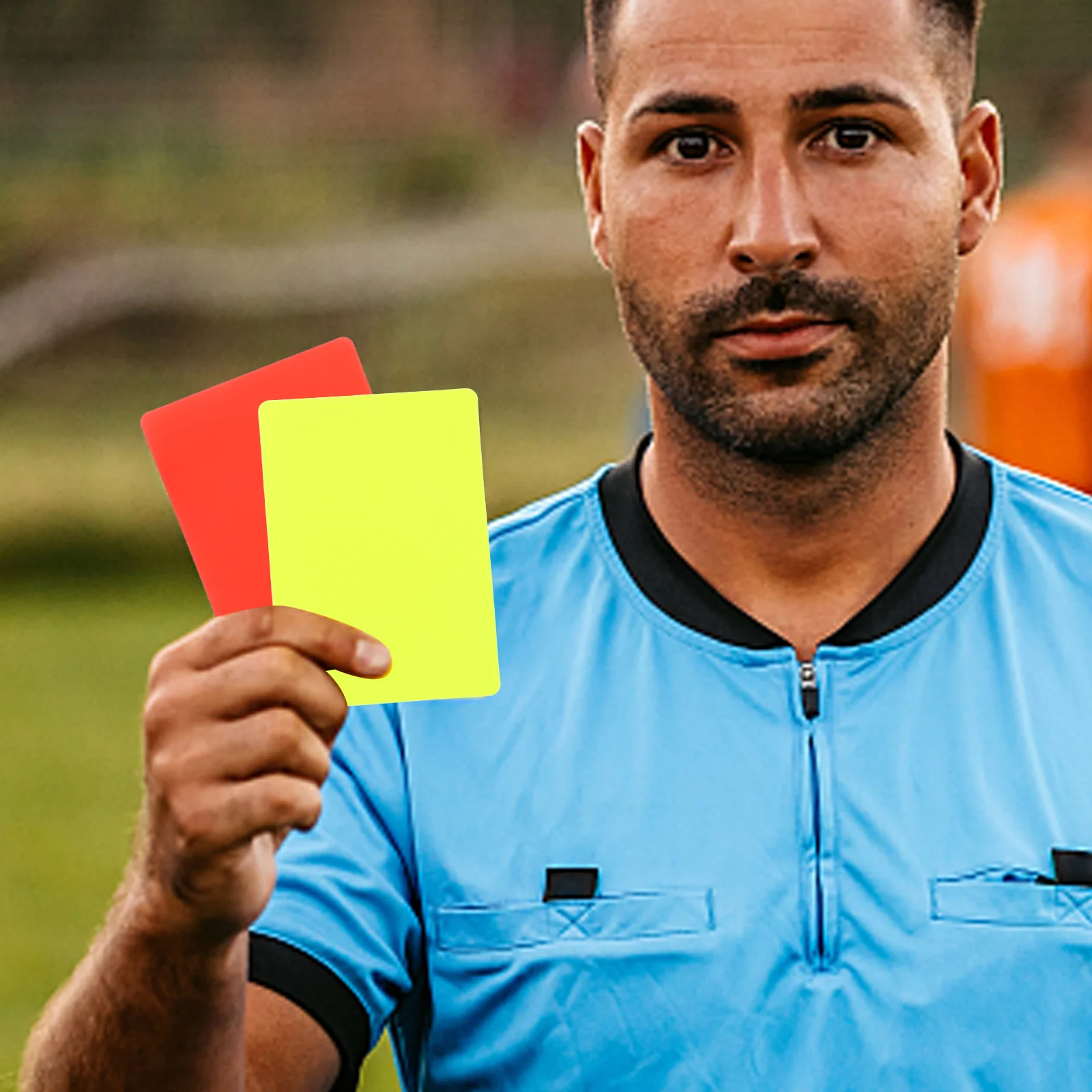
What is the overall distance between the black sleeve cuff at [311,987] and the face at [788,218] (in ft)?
2.22

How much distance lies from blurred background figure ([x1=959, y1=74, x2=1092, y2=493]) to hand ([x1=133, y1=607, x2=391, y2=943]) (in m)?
5.39

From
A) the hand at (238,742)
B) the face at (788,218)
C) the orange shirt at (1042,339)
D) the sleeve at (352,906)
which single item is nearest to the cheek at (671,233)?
the face at (788,218)

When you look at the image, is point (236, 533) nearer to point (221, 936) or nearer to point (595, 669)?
point (221, 936)

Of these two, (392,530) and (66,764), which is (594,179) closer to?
(392,530)

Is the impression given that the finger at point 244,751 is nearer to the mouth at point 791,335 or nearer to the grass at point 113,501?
the mouth at point 791,335

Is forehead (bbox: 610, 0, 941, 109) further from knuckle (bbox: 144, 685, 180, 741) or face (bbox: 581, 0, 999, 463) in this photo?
knuckle (bbox: 144, 685, 180, 741)

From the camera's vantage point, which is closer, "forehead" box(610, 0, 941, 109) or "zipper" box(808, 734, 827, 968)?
"zipper" box(808, 734, 827, 968)

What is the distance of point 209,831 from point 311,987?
42 cm

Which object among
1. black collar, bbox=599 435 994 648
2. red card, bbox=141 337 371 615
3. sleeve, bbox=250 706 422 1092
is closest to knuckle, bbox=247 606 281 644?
red card, bbox=141 337 371 615

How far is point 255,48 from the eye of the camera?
752 inches

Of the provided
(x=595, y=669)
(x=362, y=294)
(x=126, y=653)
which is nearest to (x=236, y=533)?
(x=595, y=669)

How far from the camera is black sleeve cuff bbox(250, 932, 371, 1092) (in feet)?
6.65

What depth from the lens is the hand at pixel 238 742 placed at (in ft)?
5.48

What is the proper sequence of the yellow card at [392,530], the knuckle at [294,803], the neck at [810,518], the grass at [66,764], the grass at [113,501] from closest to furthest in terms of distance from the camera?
the knuckle at [294,803], the yellow card at [392,530], the neck at [810,518], the grass at [66,764], the grass at [113,501]
